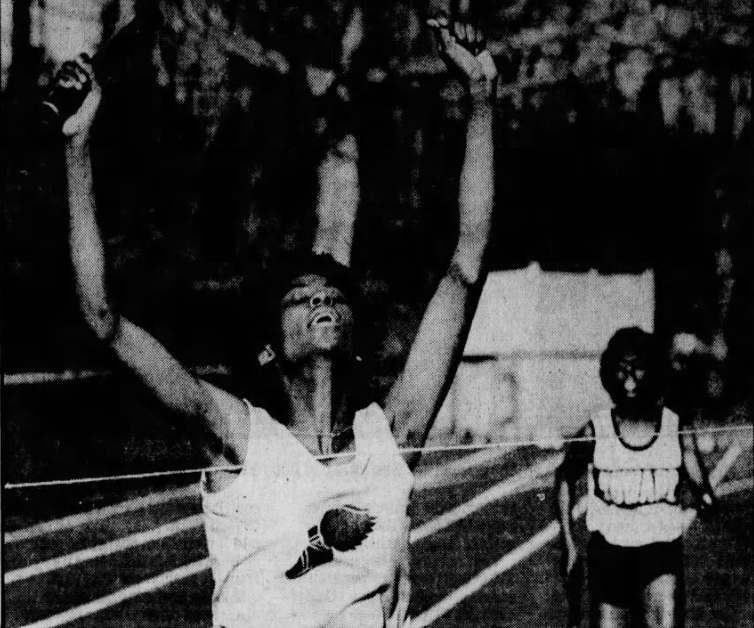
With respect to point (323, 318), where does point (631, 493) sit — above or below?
below

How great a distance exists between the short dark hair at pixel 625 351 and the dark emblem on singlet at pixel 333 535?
994 millimetres

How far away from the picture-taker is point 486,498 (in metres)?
3.71

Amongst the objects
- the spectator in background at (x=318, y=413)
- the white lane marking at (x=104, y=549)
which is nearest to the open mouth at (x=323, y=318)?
the spectator in background at (x=318, y=413)

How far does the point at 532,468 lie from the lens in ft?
12.3

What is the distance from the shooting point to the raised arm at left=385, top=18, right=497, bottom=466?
144 inches

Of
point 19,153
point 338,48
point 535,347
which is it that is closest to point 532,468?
point 535,347

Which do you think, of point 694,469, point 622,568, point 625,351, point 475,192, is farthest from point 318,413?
point 694,469

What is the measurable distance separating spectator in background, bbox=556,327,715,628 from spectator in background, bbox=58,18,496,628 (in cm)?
59

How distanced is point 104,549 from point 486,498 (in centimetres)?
130

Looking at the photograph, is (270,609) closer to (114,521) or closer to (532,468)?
(114,521)

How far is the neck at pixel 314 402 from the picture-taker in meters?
3.57

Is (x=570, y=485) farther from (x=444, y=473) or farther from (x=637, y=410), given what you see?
(x=444, y=473)

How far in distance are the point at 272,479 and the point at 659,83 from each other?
2005mm

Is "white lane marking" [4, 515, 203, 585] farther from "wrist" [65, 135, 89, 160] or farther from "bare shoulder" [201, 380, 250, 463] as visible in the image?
"wrist" [65, 135, 89, 160]
